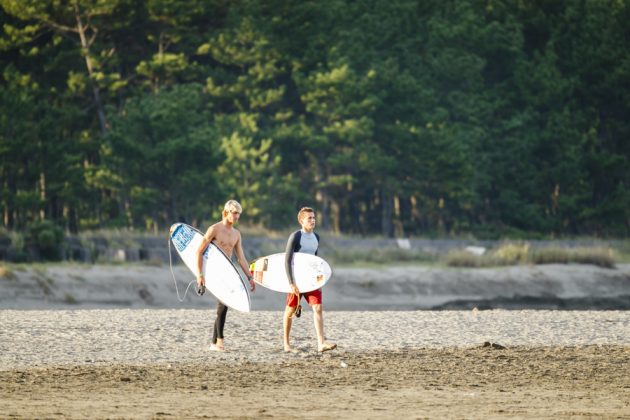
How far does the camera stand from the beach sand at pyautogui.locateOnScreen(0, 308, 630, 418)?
1200 centimetres

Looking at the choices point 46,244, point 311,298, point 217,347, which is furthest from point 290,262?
point 46,244

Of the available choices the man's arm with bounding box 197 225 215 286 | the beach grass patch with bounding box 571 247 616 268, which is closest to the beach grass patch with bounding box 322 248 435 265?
the beach grass patch with bounding box 571 247 616 268

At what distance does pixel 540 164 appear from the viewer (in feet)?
195

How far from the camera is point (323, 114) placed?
176 feet

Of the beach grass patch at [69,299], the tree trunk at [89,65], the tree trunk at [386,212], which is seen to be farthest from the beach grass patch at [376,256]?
the tree trunk at [89,65]

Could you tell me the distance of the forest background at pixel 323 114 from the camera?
157 ft

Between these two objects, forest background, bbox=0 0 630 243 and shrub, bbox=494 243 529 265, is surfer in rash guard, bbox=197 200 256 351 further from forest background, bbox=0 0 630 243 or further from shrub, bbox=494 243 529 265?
forest background, bbox=0 0 630 243

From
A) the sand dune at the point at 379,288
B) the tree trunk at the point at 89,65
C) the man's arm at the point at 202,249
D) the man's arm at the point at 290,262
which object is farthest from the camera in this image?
the tree trunk at the point at 89,65

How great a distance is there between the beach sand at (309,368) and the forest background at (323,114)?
27.1 meters

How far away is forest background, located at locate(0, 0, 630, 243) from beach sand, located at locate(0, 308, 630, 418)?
27051 millimetres

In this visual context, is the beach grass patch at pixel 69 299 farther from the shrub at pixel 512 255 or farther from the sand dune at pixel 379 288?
the shrub at pixel 512 255

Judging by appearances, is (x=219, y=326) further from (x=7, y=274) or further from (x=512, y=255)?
(x=512, y=255)

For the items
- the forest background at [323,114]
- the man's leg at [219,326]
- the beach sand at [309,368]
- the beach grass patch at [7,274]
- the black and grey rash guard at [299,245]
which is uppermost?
the forest background at [323,114]

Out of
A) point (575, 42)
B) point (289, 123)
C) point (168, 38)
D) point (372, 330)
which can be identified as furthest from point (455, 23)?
point (372, 330)
